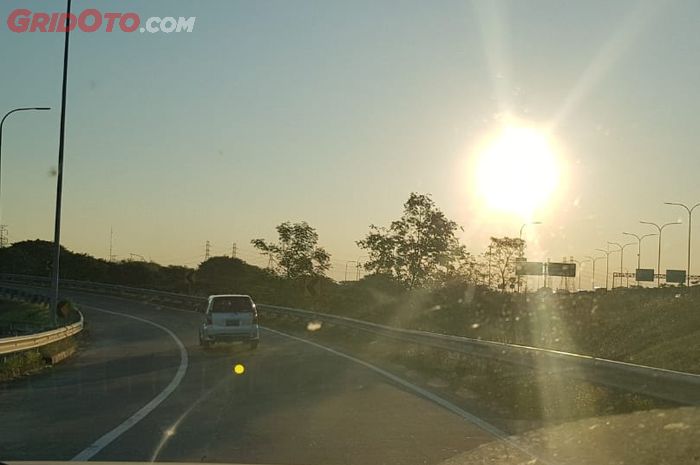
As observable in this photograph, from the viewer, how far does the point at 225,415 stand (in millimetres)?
12273

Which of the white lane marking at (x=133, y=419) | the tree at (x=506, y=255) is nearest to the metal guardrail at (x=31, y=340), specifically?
the white lane marking at (x=133, y=419)

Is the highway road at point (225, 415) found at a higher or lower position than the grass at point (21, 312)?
higher

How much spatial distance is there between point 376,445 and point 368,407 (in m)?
3.34

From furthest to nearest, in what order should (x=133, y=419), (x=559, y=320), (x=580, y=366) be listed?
1. (x=559, y=320)
2. (x=580, y=366)
3. (x=133, y=419)

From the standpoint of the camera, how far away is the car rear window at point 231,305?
27125mm

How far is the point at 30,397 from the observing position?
1444 centimetres

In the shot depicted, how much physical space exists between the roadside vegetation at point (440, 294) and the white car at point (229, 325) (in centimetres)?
852

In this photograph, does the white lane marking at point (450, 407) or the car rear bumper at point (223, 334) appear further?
the car rear bumper at point (223, 334)

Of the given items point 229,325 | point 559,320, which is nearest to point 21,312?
point 229,325

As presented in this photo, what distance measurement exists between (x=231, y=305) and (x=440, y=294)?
29413mm

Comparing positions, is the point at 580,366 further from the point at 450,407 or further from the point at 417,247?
the point at 417,247

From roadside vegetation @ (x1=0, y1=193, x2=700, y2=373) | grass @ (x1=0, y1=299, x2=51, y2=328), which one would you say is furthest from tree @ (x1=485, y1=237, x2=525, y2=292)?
grass @ (x1=0, y1=299, x2=51, y2=328)

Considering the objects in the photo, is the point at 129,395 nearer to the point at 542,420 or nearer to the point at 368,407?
the point at 368,407

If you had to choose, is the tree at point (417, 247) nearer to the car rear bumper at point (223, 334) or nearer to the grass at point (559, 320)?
the grass at point (559, 320)
